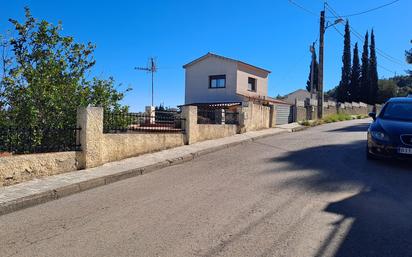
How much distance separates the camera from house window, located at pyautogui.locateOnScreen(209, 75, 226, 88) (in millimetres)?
30797

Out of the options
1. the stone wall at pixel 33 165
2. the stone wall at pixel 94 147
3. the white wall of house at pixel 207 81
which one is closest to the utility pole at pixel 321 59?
the white wall of house at pixel 207 81

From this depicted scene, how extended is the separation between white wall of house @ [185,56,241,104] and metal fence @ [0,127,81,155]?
73.4 feet

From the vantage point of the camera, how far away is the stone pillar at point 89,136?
8312mm

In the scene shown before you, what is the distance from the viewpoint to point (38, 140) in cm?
788

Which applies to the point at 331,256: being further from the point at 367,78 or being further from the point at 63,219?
the point at 367,78

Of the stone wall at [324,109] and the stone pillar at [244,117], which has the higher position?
the stone wall at [324,109]

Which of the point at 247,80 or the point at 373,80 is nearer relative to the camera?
the point at 247,80

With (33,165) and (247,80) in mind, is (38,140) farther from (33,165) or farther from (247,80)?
(247,80)

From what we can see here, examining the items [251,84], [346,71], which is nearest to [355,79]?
[346,71]

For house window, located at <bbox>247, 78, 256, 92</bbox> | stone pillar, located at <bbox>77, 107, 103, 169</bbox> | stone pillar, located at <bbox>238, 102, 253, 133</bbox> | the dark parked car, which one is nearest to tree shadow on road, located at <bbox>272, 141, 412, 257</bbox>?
the dark parked car

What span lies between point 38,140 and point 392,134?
305 inches

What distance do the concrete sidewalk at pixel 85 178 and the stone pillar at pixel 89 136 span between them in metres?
0.26

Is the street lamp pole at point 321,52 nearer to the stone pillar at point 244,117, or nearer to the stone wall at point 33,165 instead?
the stone pillar at point 244,117

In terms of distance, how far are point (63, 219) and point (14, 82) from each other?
5.14 m
